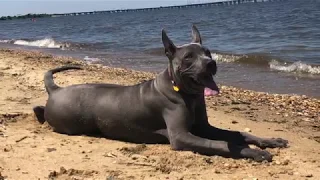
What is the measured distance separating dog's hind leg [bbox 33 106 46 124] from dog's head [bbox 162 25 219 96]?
238 cm

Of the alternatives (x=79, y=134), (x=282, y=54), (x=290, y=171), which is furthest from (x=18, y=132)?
(x=282, y=54)

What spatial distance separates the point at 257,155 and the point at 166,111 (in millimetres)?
1302

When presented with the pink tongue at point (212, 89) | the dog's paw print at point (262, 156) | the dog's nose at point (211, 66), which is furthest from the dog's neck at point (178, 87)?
the dog's paw print at point (262, 156)

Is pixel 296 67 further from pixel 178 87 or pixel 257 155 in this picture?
pixel 257 155

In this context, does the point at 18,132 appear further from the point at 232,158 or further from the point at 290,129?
the point at 290,129

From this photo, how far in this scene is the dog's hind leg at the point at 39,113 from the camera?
758 cm

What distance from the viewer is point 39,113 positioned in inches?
300

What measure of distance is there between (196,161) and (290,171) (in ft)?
3.41

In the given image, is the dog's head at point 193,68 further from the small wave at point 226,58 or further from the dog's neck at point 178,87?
the small wave at point 226,58

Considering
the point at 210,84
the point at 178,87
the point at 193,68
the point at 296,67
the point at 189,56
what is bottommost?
the point at 296,67

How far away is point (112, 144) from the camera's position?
6.59 meters

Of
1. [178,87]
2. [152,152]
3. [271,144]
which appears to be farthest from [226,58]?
[152,152]

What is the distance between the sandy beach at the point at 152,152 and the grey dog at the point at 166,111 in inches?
5.8

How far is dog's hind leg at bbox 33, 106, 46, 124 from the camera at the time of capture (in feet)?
24.9
